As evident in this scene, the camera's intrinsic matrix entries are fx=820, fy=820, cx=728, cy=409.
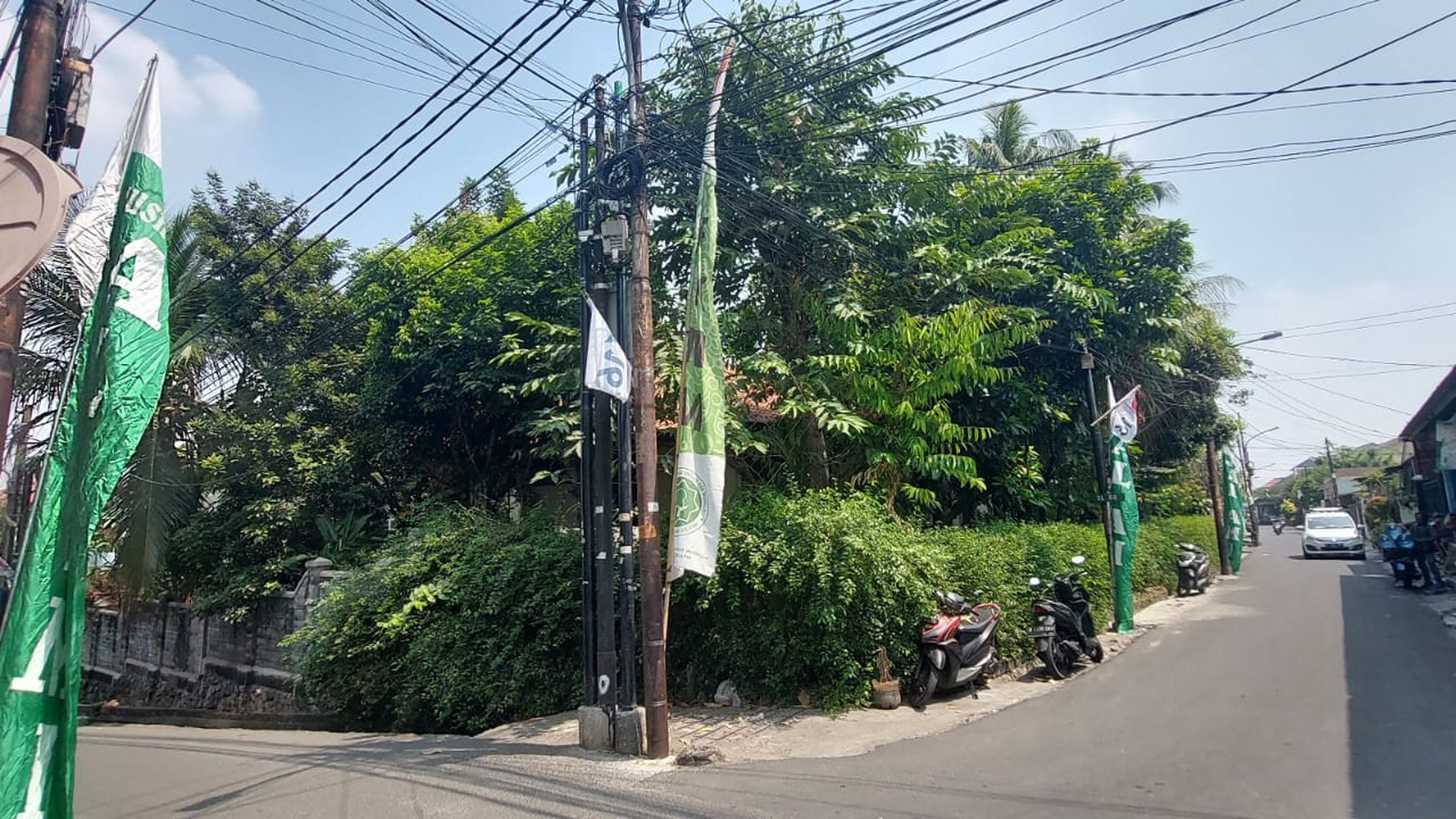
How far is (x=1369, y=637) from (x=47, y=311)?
68.0 feet

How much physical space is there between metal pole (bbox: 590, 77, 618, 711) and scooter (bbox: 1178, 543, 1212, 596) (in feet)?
51.3

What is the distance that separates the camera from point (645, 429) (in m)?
7.50

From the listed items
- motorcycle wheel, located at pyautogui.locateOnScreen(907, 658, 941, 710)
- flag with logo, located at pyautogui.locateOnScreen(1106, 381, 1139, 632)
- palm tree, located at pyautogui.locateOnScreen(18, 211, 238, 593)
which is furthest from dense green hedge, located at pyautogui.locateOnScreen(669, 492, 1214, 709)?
palm tree, located at pyautogui.locateOnScreen(18, 211, 238, 593)

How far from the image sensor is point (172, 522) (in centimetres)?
1498

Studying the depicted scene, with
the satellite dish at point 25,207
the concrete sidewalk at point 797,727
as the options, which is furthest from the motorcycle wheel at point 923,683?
the satellite dish at point 25,207

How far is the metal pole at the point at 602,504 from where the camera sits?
299 inches

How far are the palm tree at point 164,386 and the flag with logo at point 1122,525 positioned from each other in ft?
50.7

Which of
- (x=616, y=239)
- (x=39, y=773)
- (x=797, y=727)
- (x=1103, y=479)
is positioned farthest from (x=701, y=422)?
(x=1103, y=479)

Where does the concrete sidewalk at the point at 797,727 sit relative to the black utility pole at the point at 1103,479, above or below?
below

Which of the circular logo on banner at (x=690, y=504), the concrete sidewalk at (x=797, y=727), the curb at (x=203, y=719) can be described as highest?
the circular logo on banner at (x=690, y=504)

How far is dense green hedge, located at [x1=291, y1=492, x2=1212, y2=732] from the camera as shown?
8375mm

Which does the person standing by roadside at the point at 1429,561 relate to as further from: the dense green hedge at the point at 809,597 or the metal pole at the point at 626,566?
the metal pole at the point at 626,566

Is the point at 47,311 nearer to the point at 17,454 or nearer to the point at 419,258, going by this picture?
the point at 17,454

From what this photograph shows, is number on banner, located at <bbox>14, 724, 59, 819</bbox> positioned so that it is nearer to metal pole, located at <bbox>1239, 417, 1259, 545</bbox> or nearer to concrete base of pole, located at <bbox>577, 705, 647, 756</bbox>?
concrete base of pole, located at <bbox>577, 705, 647, 756</bbox>
